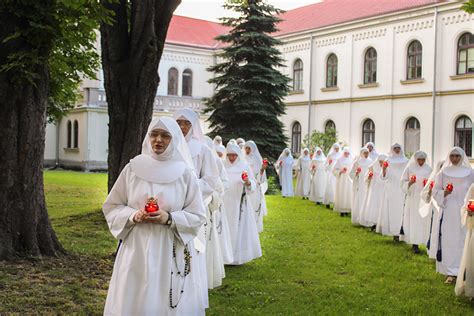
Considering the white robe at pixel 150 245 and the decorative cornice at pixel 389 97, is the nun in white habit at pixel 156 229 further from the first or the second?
the decorative cornice at pixel 389 97

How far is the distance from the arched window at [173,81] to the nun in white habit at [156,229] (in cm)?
4285

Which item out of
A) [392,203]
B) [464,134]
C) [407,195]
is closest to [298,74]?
[464,134]

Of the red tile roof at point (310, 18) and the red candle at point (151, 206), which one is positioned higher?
the red tile roof at point (310, 18)

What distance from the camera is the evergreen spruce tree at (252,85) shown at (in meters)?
29.3

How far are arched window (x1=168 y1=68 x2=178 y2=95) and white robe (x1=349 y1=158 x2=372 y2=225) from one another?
31.3 m

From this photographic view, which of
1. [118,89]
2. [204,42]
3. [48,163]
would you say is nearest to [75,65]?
[118,89]

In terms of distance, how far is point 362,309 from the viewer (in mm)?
8633

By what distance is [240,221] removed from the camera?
11.7 metres

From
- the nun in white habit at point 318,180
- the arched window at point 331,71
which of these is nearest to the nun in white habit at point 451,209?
the nun in white habit at point 318,180

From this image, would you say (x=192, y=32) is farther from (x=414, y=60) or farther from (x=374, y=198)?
(x=374, y=198)

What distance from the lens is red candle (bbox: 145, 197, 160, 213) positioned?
18.2 ft

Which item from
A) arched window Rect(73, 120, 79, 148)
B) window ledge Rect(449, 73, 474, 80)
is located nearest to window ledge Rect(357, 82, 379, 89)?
window ledge Rect(449, 73, 474, 80)

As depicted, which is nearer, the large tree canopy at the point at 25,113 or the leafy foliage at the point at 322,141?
the large tree canopy at the point at 25,113

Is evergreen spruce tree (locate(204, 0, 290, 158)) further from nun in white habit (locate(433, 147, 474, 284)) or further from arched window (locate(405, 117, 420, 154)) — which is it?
nun in white habit (locate(433, 147, 474, 284))
